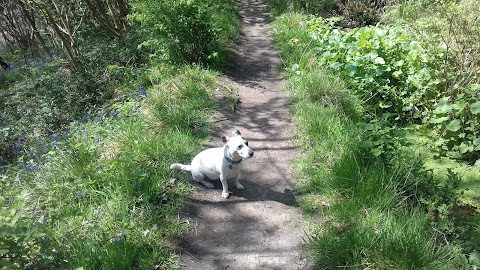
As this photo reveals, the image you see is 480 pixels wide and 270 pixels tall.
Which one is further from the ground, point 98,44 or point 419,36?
point 419,36

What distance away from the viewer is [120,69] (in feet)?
24.6

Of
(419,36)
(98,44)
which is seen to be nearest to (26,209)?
(419,36)

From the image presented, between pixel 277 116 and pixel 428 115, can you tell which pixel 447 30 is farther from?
pixel 277 116

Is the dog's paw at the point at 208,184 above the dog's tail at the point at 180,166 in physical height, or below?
below

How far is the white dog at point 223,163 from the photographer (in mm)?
3506

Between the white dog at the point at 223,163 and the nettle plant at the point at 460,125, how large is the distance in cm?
250

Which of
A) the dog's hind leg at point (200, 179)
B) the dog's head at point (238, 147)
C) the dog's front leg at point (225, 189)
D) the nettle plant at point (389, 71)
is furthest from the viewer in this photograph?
the nettle plant at point (389, 71)

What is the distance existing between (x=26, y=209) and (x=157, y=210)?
121 centimetres

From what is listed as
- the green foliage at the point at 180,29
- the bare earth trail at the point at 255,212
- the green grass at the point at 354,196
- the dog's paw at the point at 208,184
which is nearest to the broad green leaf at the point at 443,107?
the green grass at the point at 354,196

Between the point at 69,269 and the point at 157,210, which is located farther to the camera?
the point at 157,210

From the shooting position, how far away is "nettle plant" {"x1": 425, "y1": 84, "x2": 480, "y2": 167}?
441 centimetres

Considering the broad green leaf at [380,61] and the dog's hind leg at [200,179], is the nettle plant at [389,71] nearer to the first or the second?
the broad green leaf at [380,61]

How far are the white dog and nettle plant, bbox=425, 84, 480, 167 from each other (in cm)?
250

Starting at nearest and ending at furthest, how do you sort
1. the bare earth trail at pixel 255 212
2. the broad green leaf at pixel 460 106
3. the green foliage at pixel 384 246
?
the green foliage at pixel 384 246 → the bare earth trail at pixel 255 212 → the broad green leaf at pixel 460 106
